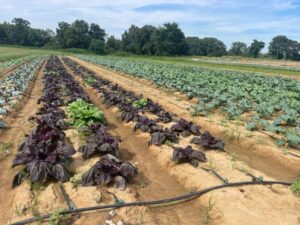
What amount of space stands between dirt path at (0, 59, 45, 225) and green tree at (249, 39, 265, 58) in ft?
405

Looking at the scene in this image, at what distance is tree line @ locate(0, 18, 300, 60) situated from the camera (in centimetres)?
9744

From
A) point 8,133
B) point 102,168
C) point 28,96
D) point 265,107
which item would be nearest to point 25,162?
point 102,168

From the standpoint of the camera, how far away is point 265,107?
10.8 m

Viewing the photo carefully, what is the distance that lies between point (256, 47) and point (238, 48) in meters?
25.3

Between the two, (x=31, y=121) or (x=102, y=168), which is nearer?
(x=102, y=168)

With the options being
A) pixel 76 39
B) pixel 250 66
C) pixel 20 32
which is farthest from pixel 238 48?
pixel 250 66

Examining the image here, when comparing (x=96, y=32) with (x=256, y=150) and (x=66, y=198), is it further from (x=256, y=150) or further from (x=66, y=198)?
(x=66, y=198)

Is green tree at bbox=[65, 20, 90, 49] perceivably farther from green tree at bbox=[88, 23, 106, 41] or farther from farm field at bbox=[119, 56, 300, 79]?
farm field at bbox=[119, 56, 300, 79]

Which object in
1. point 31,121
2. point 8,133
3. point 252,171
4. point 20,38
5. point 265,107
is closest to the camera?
point 252,171

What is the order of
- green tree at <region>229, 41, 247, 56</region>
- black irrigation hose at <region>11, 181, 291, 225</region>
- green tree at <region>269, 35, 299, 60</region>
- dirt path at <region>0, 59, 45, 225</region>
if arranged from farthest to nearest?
1. green tree at <region>229, 41, 247, 56</region>
2. green tree at <region>269, 35, 299, 60</region>
3. dirt path at <region>0, 59, 45, 225</region>
4. black irrigation hose at <region>11, 181, 291, 225</region>

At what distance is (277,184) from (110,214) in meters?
2.85

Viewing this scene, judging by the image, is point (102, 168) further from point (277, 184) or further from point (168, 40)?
point (168, 40)

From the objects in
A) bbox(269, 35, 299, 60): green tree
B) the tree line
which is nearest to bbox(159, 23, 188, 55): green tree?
the tree line

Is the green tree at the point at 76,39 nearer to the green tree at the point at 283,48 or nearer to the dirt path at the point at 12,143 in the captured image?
the green tree at the point at 283,48
